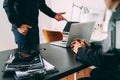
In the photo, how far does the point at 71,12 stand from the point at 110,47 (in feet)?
9.11

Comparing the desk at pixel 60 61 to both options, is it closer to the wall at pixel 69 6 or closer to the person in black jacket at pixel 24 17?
the person in black jacket at pixel 24 17

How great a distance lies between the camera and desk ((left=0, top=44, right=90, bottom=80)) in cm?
125

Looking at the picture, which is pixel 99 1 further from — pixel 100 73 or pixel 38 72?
pixel 38 72

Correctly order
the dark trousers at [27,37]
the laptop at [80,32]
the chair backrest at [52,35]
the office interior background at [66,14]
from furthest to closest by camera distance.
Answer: the office interior background at [66,14] → the chair backrest at [52,35] → the dark trousers at [27,37] → the laptop at [80,32]

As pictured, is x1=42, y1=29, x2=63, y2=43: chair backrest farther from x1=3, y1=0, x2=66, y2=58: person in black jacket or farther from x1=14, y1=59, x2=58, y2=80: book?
x1=14, y1=59, x2=58, y2=80: book

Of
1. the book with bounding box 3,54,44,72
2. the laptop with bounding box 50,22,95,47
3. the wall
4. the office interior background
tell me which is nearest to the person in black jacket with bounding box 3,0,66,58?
the laptop with bounding box 50,22,95,47

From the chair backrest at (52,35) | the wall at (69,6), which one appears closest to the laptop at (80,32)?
the chair backrest at (52,35)

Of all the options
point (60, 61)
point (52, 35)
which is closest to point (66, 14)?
point (52, 35)

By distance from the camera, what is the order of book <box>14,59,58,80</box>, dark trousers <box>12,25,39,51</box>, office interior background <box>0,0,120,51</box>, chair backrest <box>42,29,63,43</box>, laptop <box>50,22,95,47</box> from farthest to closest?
office interior background <box>0,0,120,51</box> < chair backrest <box>42,29,63,43</box> < dark trousers <box>12,25,39,51</box> < laptop <box>50,22,95,47</box> < book <box>14,59,58,80</box>

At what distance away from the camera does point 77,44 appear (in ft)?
5.48

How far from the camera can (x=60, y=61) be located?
1499 mm

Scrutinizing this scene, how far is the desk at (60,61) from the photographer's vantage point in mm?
1247

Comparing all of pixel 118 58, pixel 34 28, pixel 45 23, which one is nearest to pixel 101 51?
pixel 118 58

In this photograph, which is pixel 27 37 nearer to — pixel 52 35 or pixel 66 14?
pixel 52 35
